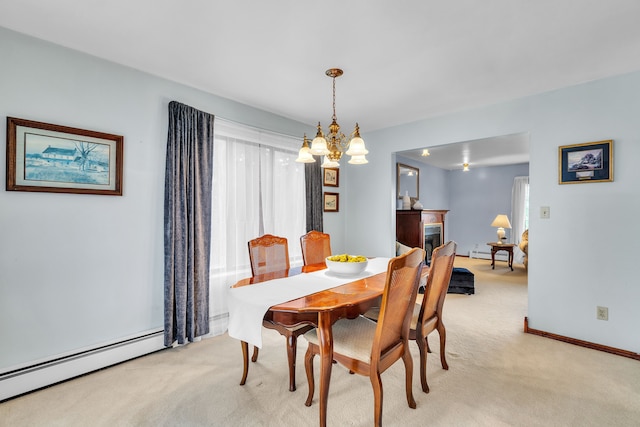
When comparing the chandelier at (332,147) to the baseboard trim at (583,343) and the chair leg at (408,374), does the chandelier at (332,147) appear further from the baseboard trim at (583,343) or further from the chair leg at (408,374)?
the baseboard trim at (583,343)

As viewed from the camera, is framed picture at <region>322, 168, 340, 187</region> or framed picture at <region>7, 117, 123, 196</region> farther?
framed picture at <region>322, 168, 340, 187</region>

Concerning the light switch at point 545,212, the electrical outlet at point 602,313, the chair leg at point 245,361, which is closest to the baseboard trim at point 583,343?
the electrical outlet at point 602,313

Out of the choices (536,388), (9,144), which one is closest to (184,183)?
(9,144)

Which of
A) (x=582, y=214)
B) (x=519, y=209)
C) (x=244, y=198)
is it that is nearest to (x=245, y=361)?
(x=244, y=198)

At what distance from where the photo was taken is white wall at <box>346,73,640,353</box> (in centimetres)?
262

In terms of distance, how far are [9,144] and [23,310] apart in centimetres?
112

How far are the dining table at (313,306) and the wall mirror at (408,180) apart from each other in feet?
13.2

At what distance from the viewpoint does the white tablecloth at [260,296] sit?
5.55 feet

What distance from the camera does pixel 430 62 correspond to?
2.44 metres

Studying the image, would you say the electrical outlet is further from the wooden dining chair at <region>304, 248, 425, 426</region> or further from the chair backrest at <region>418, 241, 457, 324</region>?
the wooden dining chair at <region>304, 248, 425, 426</region>

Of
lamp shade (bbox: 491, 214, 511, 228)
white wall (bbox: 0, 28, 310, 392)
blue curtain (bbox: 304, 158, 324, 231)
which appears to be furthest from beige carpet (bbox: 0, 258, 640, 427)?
lamp shade (bbox: 491, 214, 511, 228)

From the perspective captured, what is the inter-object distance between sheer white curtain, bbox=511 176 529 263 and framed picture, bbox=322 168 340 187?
4.98m

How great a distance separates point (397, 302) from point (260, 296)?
31.5 inches

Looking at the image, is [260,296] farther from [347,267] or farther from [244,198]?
[244,198]
